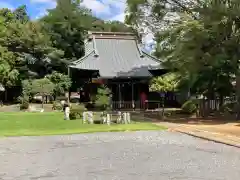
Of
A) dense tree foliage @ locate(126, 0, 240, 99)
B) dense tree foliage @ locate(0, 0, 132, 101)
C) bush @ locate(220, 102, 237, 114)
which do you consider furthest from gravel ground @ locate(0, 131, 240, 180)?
dense tree foliage @ locate(0, 0, 132, 101)

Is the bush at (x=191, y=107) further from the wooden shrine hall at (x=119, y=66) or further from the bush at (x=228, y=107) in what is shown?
the wooden shrine hall at (x=119, y=66)

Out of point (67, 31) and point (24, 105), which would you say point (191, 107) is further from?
point (67, 31)

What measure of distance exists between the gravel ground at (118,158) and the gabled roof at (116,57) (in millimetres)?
18143

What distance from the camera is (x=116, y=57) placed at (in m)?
35.0

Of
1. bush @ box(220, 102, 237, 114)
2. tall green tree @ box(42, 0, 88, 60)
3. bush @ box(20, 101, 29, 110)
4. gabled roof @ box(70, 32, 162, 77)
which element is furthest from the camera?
tall green tree @ box(42, 0, 88, 60)

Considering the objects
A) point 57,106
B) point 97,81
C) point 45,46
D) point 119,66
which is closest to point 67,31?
point 45,46

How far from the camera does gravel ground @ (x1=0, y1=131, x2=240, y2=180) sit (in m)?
8.12

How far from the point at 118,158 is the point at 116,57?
2530 centimetres

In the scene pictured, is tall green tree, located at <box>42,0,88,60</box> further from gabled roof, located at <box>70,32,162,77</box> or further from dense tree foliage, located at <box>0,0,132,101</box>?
gabled roof, located at <box>70,32,162,77</box>

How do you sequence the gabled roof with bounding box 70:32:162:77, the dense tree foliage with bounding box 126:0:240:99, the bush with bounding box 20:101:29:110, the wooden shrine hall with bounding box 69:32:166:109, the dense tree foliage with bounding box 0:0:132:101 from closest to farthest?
the dense tree foliage with bounding box 126:0:240:99, the wooden shrine hall with bounding box 69:32:166:109, the gabled roof with bounding box 70:32:162:77, the bush with bounding box 20:101:29:110, the dense tree foliage with bounding box 0:0:132:101

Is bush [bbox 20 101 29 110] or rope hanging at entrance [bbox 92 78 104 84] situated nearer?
rope hanging at entrance [bbox 92 78 104 84]

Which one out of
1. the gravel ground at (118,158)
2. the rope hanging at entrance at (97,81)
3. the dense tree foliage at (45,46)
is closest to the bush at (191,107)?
the rope hanging at entrance at (97,81)

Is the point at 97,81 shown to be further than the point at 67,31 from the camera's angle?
No

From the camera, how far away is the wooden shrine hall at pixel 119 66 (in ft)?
107
